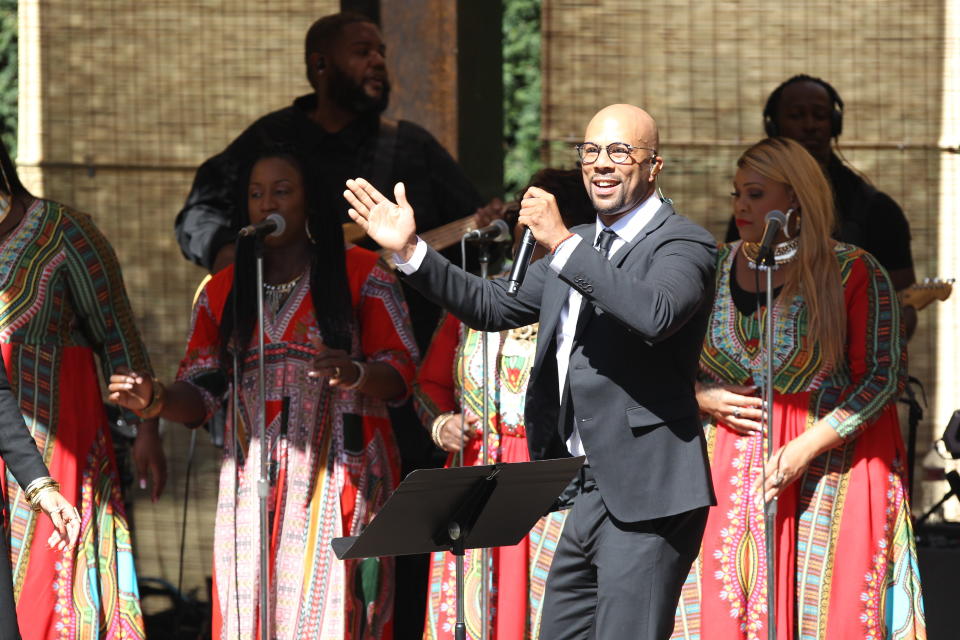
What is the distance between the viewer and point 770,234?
17.1 ft

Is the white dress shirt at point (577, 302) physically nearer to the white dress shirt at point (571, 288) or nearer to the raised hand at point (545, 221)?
the white dress shirt at point (571, 288)

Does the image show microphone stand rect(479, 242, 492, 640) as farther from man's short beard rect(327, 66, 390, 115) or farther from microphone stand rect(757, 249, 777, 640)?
man's short beard rect(327, 66, 390, 115)

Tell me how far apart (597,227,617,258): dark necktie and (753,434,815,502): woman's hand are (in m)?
1.36

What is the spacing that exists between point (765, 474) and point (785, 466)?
0.08 metres

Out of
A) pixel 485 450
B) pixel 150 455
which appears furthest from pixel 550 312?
pixel 150 455

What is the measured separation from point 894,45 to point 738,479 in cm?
295

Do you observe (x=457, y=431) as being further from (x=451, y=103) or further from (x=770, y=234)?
(x=451, y=103)

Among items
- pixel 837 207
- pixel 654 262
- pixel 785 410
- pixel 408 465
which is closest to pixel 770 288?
pixel 785 410

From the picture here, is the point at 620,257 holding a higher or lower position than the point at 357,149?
lower

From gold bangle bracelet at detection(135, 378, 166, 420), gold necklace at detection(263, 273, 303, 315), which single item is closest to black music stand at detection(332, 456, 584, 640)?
gold bangle bracelet at detection(135, 378, 166, 420)

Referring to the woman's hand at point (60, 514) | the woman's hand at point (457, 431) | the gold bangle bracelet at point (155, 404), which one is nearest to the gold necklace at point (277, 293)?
the gold bangle bracelet at point (155, 404)

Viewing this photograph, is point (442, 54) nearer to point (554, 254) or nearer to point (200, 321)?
point (200, 321)

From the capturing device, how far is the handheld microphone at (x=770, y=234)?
17.1 ft

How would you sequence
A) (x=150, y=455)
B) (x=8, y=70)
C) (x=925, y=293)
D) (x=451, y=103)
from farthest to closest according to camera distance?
(x=8, y=70) < (x=451, y=103) < (x=925, y=293) < (x=150, y=455)
